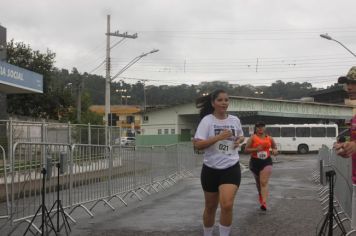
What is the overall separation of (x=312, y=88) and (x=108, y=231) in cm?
9346

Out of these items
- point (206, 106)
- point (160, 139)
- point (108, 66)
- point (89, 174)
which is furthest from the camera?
point (160, 139)

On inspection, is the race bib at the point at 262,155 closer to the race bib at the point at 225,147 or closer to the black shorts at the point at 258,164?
the black shorts at the point at 258,164

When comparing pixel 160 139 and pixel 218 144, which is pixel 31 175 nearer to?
pixel 218 144

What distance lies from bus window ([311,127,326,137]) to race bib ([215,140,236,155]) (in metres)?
43.1

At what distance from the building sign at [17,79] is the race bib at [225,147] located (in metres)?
16.5

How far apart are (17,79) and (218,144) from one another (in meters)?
17.9

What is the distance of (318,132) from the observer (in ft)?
158

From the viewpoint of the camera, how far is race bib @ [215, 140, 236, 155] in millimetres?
6320

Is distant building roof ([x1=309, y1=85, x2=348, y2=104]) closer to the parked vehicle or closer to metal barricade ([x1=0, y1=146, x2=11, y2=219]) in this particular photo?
the parked vehicle

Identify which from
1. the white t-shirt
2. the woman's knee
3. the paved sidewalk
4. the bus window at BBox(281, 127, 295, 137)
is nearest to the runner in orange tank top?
the paved sidewalk

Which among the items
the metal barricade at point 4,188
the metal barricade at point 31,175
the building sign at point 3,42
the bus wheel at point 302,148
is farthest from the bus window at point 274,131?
the metal barricade at point 4,188

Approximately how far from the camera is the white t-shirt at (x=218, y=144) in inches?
248

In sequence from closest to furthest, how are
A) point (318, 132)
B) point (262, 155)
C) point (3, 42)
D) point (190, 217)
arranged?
point (190, 217) → point (262, 155) → point (3, 42) → point (318, 132)

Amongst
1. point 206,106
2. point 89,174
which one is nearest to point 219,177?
point 206,106
